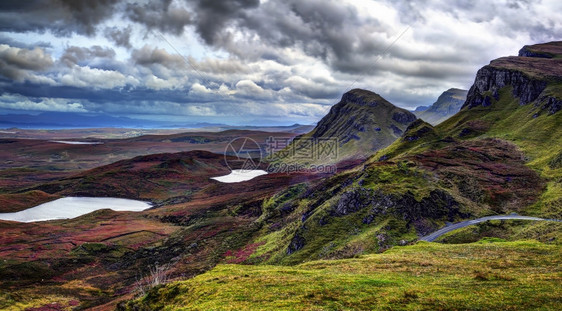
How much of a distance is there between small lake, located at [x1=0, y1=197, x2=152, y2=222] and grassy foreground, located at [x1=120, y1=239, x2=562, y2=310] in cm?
14746

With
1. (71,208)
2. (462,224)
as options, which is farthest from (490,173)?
(71,208)

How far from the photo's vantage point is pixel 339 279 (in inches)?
1260

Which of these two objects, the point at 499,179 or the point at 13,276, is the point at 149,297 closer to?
Answer: the point at 13,276

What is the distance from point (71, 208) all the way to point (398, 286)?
182 metres

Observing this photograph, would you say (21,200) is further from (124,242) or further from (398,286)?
(398,286)

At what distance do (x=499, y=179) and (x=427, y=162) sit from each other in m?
19.3

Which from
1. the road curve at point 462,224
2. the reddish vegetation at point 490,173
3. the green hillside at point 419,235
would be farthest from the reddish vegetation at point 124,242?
the reddish vegetation at point 490,173

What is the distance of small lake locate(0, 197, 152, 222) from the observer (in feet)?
497

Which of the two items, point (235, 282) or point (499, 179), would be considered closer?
point (235, 282)

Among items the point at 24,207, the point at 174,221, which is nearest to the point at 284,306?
the point at 174,221

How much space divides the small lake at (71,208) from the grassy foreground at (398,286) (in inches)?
5805

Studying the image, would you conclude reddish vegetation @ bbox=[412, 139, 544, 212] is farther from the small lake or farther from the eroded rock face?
the small lake

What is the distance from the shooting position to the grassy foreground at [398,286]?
24.3 metres

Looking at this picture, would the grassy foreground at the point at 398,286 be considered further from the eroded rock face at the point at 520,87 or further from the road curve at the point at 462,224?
the eroded rock face at the point at 520,87
